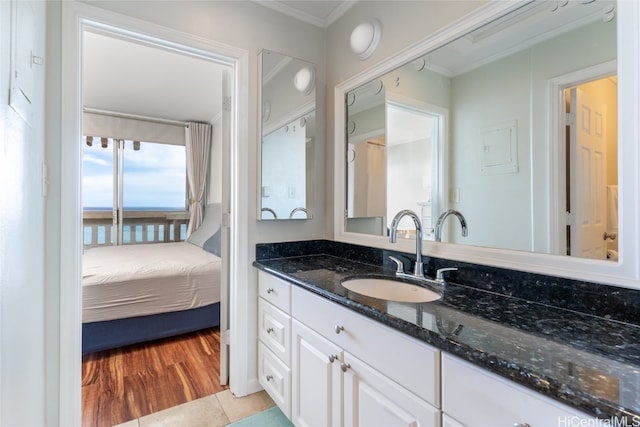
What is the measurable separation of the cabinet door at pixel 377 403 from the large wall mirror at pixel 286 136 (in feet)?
3.57

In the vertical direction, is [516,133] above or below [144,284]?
above

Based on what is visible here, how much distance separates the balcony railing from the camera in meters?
4.24

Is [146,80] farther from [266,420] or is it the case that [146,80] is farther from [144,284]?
[266,420]

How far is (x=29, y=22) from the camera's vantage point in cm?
98

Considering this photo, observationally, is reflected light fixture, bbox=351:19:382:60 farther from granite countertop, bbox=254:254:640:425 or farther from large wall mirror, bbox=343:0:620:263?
granite countertop, bbox=254:254:640:425

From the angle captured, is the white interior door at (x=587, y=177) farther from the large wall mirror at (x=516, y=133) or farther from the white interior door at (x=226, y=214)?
the white interior door at (x=226, y=214)

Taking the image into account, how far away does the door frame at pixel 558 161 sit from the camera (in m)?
1.05

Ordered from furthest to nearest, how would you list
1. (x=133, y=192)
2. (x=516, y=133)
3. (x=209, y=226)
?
1. (x=133, y=192)
2. (x=209, y=226)
3. (x=516, y=133)

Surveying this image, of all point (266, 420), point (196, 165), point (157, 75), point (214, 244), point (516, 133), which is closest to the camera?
point (516, 133)

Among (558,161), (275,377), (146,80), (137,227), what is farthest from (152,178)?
(558,161)

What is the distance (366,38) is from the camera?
173cm

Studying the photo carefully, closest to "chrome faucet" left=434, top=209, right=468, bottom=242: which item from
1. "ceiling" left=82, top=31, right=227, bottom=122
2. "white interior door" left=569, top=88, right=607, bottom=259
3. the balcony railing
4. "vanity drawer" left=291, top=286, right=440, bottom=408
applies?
"white interior door" left=569, top=88, right=607, bottom=259

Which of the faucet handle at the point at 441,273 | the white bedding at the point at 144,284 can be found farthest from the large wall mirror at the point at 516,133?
the white bedding at the point at 144,284

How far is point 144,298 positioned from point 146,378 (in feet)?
2.09
